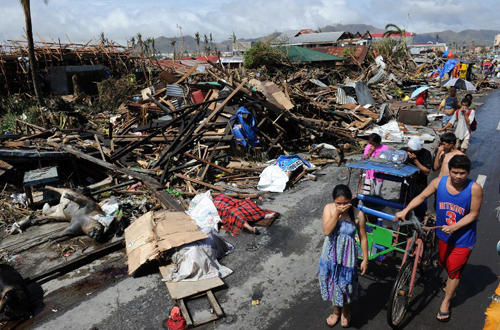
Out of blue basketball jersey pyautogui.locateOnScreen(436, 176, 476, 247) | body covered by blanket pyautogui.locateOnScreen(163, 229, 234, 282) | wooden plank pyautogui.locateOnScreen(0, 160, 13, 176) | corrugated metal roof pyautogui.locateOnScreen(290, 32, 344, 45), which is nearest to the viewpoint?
blue basketball jersey pyautogui.locateOnScreen(436, 176, 476, 247)

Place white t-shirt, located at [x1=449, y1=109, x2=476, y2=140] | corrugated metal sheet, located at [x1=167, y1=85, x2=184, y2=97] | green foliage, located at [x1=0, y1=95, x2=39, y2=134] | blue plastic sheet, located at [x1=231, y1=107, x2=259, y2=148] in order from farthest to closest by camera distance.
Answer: corrugated metal sheet, located at [x1=167, y1=85, x2=184, y2=97] < green foliage, located at [x1=0, y1=95, x2=39, y2=134] < blue plastic sheet, located at [x1=231, y1=107, x2=259, y2=148] < white t-shirt, located at [x1=449, y1=109, x2=476, y2=140]

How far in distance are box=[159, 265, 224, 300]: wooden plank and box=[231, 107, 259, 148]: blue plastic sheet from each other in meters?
5.69

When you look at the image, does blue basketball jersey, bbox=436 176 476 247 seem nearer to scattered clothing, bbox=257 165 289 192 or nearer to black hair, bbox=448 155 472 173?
black hair, bbox=448 155 472 173

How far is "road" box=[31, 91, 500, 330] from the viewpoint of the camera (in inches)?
159

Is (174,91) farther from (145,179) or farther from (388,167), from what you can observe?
(388,167)

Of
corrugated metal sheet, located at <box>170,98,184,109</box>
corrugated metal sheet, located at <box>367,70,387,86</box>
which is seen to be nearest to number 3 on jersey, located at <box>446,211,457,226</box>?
corrugated metal sheet, located at <box>170,98,184,109</box>

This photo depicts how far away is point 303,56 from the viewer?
24.2m

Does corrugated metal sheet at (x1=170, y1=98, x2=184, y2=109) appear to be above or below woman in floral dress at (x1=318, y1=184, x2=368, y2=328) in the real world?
above

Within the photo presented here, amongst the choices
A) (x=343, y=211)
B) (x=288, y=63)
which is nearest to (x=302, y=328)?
(x=343, y=211)

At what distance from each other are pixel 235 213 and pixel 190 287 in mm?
2043

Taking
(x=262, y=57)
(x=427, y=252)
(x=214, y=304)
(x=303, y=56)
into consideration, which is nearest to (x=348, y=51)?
(x=303, y=56)

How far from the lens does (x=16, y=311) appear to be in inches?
168

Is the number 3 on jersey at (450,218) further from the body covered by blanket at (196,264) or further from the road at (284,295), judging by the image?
the body covered by blanket at (196,264)

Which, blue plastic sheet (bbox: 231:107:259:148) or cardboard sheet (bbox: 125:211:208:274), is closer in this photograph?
cardboard sheet (bbox: 125:211:208:274)
